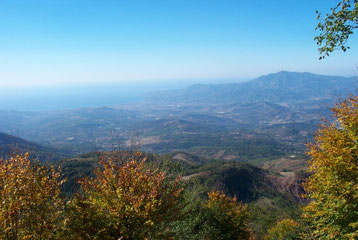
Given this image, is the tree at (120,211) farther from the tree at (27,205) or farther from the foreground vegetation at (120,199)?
the tree at (27,205)

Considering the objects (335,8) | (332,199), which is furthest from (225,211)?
(335,8)

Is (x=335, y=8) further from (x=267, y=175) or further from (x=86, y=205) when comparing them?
(x=267, y=175)

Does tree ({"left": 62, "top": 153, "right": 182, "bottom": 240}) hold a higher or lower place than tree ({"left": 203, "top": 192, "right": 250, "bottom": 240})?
higher

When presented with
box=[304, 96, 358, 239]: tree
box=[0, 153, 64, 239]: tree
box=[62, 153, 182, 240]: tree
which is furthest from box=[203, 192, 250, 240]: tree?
box=[0, 153, 64, 239]: tree

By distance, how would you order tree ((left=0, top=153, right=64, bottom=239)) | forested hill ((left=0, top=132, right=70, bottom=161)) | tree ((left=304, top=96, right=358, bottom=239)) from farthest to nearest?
1. tree ((left=304, top=96, right=358, bottom=239))
2. forested hill ((left=0, top=132, right=70, bottom=161))
3. tree ((left=0, top=153, right=64, bottom=239))

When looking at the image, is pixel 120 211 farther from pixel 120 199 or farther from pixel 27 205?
pixel 27 205

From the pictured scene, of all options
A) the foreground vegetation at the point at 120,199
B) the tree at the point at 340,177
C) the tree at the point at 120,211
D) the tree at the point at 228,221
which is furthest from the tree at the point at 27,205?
the tree at the point at 228,221

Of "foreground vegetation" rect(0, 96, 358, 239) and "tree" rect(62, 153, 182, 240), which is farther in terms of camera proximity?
"tree" rect(62, 153, 182, 240)

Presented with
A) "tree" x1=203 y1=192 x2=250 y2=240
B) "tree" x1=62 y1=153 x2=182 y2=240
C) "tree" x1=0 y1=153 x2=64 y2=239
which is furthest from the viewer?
"tree" x1=203 y1=192 x2=250 y2=240

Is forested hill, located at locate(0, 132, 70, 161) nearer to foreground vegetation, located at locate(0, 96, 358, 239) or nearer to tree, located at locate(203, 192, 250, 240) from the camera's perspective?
foreground vegetation, located at locate(0, 96, 358, 239)

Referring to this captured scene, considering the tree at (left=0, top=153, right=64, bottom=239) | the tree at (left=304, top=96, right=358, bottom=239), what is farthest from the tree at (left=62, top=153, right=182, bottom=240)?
the tree at (left=304, top=96, right=358, bottom=239)
